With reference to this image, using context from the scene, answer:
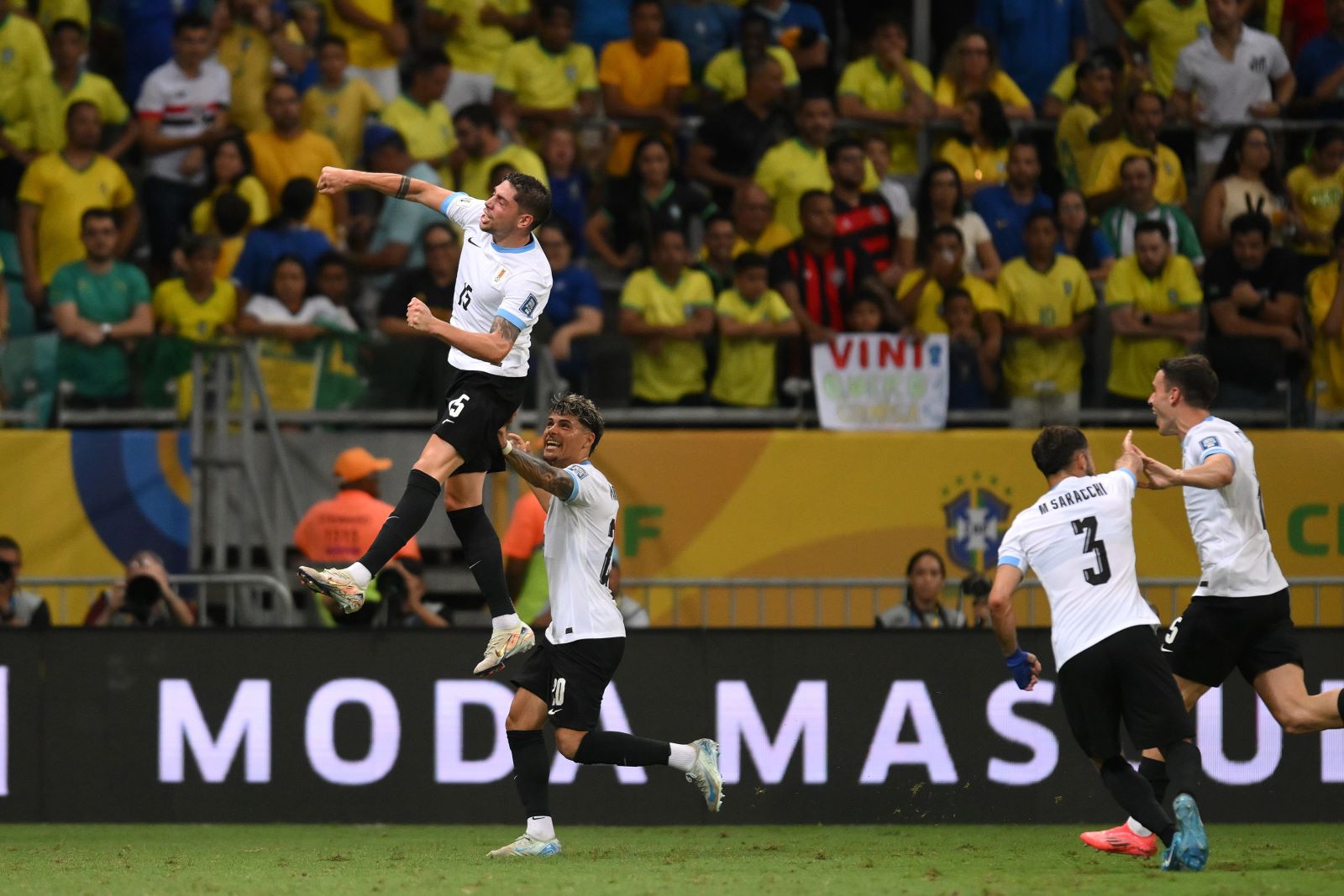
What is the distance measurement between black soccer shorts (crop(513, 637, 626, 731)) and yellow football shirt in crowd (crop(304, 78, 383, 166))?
6.76 m

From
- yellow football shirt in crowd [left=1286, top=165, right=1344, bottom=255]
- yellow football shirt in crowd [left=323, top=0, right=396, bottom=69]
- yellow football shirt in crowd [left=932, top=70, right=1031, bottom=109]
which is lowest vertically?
yellow football shirt in crowd [left=1286, top=165, right=1344, bottom=255]

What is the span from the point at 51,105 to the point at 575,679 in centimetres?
794

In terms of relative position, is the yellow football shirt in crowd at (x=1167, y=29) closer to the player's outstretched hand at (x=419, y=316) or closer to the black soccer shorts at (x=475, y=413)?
the black soccer shorts at (x=475, y=413)

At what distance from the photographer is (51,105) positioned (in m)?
15.2

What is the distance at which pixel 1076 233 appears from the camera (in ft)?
49.8

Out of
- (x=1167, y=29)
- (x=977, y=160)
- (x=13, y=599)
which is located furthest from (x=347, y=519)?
(x=1167, y=29)

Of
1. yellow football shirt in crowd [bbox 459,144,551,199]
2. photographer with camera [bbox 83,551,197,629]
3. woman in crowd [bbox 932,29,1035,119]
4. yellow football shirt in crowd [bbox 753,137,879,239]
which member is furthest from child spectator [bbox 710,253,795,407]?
photographer with camera [bbox 83,551,197,629]

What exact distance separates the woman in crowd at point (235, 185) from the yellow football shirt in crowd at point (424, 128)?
111 centimetres

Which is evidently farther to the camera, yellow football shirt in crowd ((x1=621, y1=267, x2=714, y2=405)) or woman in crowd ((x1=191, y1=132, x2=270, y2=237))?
woman in crowd ((x1=191, y1=132, x2=270, y2=237))

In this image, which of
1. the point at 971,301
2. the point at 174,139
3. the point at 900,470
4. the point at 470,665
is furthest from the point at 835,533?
the point at 174,139

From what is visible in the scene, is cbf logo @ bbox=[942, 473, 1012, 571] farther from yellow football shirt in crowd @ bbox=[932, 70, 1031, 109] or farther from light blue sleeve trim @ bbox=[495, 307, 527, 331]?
light blue sleeve trim @ bbox=[495, 307, 527, 331]

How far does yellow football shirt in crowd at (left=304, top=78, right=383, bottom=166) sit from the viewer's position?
15.3m

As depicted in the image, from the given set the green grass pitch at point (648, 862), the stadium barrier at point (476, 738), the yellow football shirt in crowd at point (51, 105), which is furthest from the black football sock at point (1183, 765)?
the yellow football shirt in crowd at point (51, 105)

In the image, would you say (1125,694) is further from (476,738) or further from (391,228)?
(391,228)
